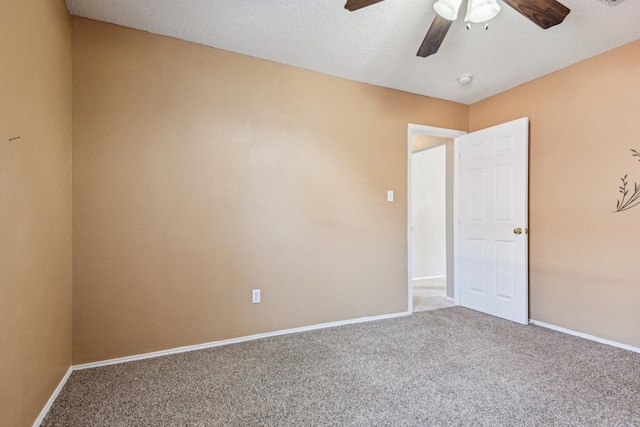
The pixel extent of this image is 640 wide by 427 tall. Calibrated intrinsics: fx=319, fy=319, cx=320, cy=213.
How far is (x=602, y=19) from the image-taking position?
7.31 feet

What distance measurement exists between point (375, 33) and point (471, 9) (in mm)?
704

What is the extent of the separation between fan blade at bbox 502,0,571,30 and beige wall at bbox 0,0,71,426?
2456 millimetres

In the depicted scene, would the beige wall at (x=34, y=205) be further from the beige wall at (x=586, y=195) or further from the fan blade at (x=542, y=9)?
the beige wall at (x=586, y=195)

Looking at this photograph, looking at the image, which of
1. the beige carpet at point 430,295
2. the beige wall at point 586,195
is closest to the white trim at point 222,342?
the beige carpet at point 430,295

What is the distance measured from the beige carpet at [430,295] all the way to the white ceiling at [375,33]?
8.40ft

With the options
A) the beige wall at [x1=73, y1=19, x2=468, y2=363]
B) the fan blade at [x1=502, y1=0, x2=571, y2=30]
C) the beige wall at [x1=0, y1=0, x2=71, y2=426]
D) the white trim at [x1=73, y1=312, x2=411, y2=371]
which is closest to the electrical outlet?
the beige wall at [x1=73, y1=19, x2=468, y2=363]

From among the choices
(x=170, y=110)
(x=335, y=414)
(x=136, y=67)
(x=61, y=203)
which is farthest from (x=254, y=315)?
(x=136, y=67)

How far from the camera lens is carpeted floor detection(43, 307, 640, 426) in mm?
1677

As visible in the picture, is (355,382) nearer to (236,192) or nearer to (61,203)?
(236,192)

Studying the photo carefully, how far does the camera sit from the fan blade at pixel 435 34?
1.92 meters

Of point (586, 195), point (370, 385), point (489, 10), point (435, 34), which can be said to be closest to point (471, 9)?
point (489, 10)

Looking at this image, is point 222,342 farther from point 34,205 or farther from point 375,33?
point 375,33

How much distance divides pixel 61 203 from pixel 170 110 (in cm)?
100

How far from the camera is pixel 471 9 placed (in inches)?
75.5
